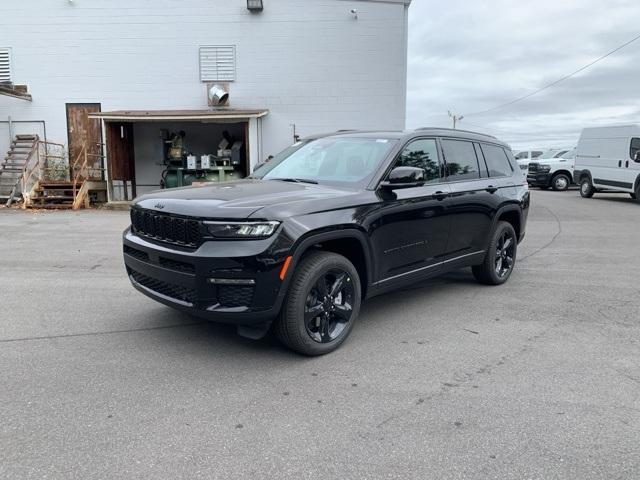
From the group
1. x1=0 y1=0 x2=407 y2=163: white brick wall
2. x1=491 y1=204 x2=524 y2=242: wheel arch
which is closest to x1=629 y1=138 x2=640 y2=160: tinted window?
x1=0 y1=0 x2=407 y2=163: white brick wall

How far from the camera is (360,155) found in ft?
16.3

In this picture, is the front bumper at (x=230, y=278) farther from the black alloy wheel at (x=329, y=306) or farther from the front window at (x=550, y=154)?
the front window at (x=550, y=154)

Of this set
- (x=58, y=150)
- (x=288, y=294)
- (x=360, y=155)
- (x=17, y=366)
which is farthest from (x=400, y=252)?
(x=58, y=150)

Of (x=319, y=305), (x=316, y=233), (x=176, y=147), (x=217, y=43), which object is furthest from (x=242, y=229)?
(x=217, y=43)

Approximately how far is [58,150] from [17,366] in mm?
15455

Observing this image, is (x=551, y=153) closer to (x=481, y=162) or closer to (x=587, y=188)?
(x=587, y=188)

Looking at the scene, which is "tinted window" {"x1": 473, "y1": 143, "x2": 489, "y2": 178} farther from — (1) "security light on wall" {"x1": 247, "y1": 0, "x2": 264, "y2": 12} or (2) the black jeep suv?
(1) "security light on wall" {"x1": 247, "y1": 0, "x2": 264, "y2": 12}

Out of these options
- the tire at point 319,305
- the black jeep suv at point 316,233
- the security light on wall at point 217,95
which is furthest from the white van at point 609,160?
the tire at point 319,305

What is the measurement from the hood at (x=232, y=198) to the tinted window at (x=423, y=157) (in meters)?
0.92

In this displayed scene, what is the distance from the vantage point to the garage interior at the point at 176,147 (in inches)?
624

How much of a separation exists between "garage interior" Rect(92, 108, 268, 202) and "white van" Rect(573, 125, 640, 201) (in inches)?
472

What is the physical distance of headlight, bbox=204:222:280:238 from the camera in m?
3.69

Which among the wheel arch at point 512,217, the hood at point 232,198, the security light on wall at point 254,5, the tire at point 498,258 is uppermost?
the security light on wall at point 254,5

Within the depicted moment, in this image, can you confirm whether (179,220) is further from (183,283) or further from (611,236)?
(611,236)
